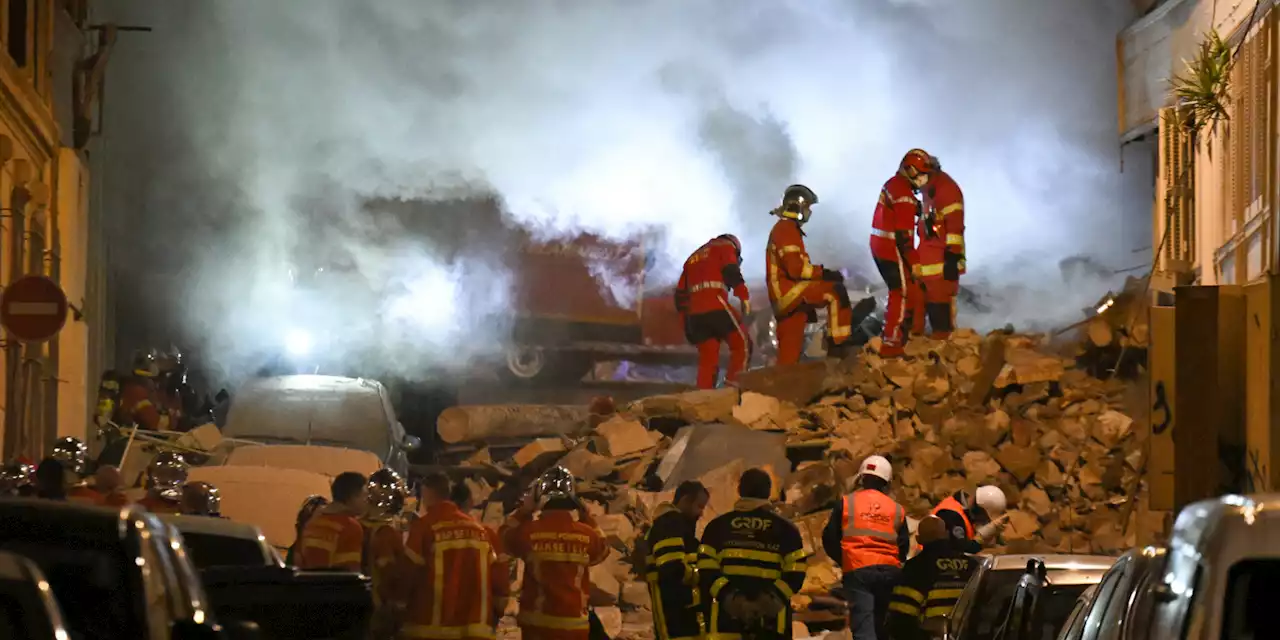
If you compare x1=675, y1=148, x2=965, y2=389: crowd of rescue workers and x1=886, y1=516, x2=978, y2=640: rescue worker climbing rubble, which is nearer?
x1=886, y1=516, x2=978, y2=640: rescue worker climbing rubble

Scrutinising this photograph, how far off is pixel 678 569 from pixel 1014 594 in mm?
2684

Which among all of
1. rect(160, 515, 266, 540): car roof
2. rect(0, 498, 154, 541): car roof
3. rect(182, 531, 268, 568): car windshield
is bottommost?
rect(182, 531, 268, 568): car windshield

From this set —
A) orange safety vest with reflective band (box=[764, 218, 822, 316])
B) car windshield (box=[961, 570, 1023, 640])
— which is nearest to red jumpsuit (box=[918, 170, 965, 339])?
orange safety vest with reflective band (box=[764, 218, 822, 316])

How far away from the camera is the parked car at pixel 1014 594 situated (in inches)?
291

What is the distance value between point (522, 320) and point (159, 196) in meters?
6.35

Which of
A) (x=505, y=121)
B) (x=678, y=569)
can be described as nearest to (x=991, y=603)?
(x=678, y=569)

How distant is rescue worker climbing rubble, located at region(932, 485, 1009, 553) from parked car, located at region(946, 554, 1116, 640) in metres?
1.82

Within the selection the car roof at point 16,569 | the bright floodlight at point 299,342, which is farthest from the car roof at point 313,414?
the car roof at point 16,569

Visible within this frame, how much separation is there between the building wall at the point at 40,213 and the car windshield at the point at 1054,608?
1099cm

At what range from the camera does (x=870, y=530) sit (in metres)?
11.1

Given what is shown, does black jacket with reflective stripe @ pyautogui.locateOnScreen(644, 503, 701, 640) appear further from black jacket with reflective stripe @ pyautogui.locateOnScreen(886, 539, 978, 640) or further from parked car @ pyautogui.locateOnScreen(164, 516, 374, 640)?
parked car @ pyautogui.locateOnScreen(164, 516, 374, 640)

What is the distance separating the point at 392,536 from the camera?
1005 cm

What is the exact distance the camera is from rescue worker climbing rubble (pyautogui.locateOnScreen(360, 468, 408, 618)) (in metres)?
9.95

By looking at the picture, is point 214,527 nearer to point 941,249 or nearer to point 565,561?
point 565,561
